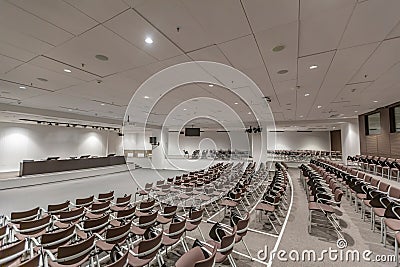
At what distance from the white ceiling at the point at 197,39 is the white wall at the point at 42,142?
8729mm

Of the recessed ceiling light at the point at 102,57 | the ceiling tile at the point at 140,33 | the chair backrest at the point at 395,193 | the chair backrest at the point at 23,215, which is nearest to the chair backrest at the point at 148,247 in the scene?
the chair backrest at the point at 23,215

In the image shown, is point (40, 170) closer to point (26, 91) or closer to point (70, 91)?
point (26, 91)

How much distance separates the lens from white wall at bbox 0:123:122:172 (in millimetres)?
11689

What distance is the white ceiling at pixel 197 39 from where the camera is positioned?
7.99 feet

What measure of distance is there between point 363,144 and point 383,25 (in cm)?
1285

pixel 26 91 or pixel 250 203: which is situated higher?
pixel 26 91

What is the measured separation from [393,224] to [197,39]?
429cm

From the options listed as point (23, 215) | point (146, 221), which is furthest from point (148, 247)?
point (23, 215)

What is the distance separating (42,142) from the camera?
515 inches

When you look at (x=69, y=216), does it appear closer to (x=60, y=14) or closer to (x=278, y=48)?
(x=60, y=14)

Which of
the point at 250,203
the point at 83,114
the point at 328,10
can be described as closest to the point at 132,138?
the point at 83,114

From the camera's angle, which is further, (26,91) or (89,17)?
(26,91)

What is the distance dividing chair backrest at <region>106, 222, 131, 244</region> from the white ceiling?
9.75ft

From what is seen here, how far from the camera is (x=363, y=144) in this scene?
12.6 meters
